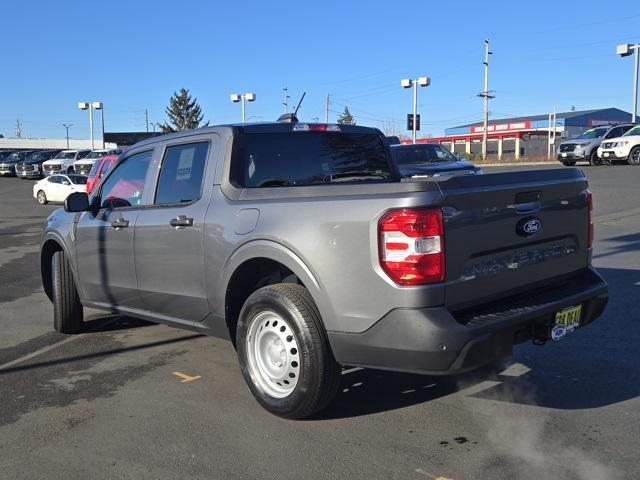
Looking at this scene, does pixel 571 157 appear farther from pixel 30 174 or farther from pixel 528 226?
pixel 30 174

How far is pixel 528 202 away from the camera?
3.87m

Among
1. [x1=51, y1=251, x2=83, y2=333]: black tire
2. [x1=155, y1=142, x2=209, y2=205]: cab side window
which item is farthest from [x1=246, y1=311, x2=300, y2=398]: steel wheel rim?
[x1=51, y1=251, x2=83, y2=333]: black tire

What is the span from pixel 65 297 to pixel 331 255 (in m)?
3.57

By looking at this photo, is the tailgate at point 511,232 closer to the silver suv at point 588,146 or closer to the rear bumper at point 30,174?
the silver suv at point 588,146

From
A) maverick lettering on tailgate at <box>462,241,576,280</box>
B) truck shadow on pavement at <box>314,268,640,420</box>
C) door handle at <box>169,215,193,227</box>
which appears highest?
door handle at <box>169,215,193,227</box>

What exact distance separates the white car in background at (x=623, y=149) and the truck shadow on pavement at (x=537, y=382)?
22121 millimetres

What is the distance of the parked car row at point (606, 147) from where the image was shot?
25203 mm

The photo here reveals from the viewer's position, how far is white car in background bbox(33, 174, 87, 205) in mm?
25141

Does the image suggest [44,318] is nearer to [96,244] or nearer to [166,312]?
[96,244]

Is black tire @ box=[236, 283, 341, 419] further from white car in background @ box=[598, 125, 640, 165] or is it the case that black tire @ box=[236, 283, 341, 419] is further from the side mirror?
white car in background @ box=[598, 125, 640, 165]

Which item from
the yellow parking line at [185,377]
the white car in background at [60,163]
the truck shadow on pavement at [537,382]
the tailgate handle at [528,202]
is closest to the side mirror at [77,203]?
the yellow parking line at [185,377]

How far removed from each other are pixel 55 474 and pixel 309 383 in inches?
57.4

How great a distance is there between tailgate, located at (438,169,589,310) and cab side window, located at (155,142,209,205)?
2.00m

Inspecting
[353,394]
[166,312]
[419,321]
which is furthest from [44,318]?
[419,321]
